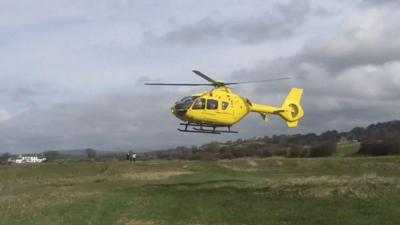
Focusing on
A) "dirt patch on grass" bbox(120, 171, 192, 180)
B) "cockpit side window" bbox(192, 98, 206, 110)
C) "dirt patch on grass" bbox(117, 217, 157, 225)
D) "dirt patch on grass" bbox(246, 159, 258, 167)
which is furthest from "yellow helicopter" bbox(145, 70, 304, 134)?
"dirt patch on grass" bbox(246, 159, 258, 167)

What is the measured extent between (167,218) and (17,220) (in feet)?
23.8

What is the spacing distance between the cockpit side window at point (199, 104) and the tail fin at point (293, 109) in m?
9.72

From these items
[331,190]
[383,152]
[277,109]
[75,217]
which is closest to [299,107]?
[277,109]

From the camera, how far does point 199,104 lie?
3625 centimetres

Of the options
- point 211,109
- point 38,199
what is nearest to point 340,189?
point 211,109

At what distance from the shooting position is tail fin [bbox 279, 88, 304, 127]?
44694 millimetres

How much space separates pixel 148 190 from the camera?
43438mm

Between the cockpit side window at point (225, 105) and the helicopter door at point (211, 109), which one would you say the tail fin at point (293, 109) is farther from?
the helicopter door at point (211, 109)

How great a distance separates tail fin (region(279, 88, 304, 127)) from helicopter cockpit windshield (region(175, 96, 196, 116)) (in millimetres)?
10162

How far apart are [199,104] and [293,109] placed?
11195 millimetres

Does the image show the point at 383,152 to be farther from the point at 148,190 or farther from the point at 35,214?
the point at 35,214

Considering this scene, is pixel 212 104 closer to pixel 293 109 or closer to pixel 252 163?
pixel 293 109

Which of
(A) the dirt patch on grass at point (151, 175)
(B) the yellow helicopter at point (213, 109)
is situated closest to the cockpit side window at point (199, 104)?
(B) the yellow helicopter at point (213, 109)

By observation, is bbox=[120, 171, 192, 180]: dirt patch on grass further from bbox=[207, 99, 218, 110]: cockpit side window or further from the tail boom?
bbox=[207, 99, 218, 110]: cockpit side window
